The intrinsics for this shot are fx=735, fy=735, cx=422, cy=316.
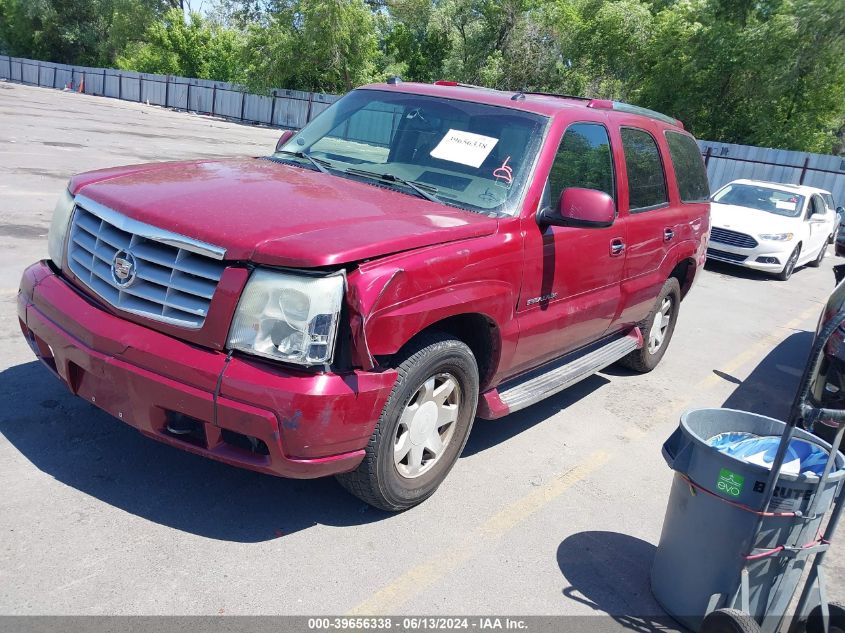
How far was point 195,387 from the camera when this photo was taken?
297 cm

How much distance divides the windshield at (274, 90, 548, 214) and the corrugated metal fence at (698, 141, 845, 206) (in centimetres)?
2044

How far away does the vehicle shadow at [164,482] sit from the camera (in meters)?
3.38

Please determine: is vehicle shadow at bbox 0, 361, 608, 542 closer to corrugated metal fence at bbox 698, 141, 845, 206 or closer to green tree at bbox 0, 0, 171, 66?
A: corrugated metal fence at bbox 698, 141, 845, 206

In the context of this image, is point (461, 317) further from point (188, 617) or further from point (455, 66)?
point (455, 66)

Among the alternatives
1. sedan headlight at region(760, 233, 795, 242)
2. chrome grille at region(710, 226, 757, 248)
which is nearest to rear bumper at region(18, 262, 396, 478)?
chrome grille at region(710, 226, 757, 248)

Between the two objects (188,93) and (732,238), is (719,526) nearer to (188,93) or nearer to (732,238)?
(732,238)

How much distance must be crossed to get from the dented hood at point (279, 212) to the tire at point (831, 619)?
212cm

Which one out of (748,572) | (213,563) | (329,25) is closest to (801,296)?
(748,572)

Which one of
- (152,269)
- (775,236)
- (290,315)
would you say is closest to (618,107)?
(290,315)

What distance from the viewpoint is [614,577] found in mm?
3432

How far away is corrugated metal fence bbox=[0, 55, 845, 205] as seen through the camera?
76.9 ft

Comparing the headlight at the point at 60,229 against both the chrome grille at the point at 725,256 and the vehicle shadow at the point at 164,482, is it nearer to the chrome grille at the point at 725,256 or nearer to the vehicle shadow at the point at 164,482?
the vehicle shadow at the point at 164,482

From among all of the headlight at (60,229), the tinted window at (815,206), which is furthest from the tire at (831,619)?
the tinted window at (815,206)

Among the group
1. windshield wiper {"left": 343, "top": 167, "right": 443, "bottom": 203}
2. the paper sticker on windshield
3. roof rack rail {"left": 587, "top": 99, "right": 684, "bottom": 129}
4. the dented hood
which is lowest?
the dented hood
